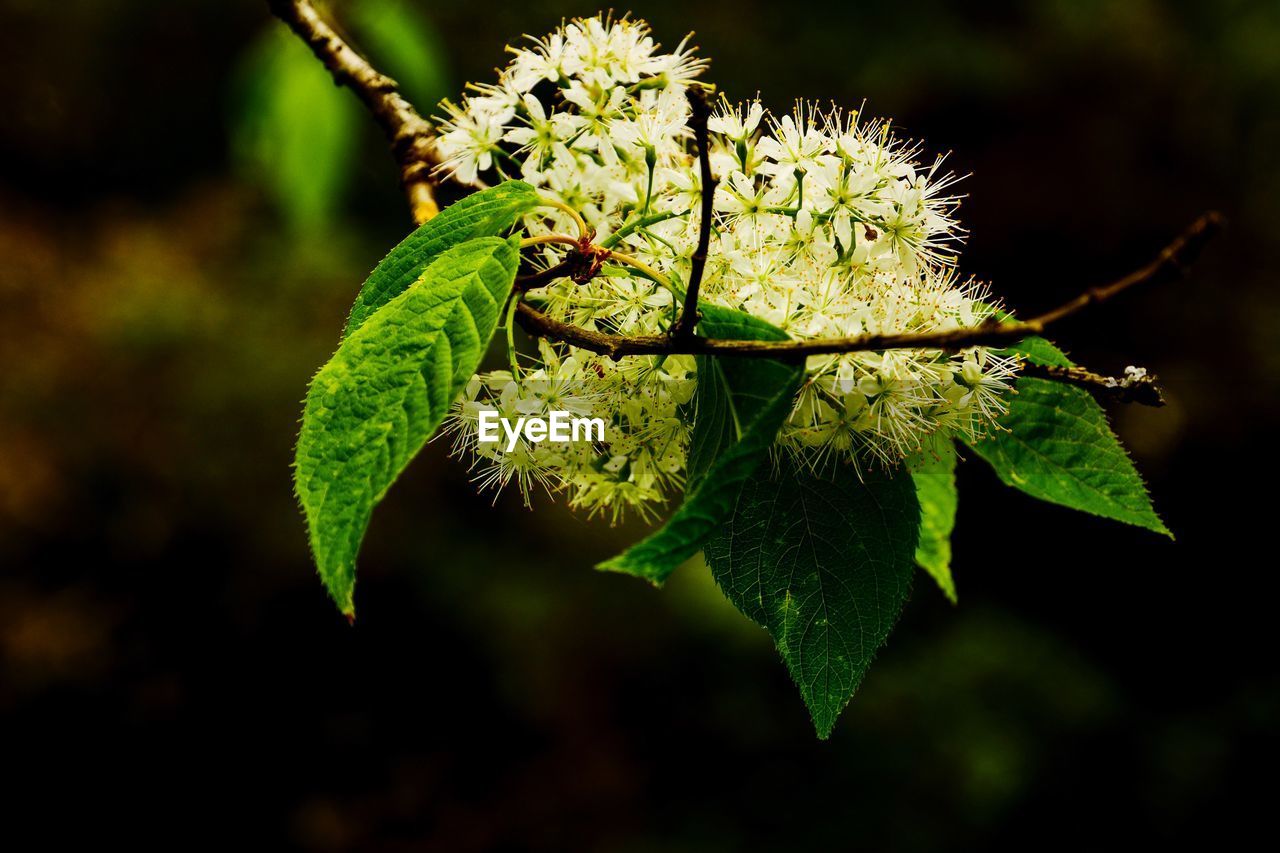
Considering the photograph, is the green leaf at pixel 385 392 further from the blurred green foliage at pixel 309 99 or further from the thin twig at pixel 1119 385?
the blurred green foliage at pixel 309 99

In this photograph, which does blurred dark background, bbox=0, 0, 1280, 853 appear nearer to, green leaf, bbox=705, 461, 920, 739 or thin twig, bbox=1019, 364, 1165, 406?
green leaf, bbox=705, 461, 920, 739

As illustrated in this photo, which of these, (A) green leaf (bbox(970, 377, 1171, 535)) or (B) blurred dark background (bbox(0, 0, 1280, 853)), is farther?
(B) blurred dark background (bbox(0, 0, 1280, 853))

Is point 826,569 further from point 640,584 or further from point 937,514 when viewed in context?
point 640,584

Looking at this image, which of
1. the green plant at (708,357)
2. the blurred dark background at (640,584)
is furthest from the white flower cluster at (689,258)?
the blurred dark background at (640,584)

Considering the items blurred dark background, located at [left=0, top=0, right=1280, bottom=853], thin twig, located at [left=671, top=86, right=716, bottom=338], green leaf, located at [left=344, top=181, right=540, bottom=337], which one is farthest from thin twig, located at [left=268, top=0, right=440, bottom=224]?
blurred dark background, located at [left=0, top=0, right=1280, bottom=853]

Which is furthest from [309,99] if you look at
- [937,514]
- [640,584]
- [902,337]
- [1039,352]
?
[640,584]

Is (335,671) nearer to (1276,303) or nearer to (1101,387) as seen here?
(1101,387)
